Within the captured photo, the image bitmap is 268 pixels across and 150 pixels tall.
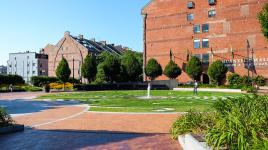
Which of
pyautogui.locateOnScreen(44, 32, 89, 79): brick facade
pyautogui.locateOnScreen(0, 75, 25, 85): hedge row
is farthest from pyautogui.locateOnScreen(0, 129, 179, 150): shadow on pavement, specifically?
pyautogui.locateOnScreen(44, 32, 89, 79): brick facade

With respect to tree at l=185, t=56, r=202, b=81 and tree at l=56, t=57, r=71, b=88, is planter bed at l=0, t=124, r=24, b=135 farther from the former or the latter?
tree at l=56, t=57, r=71, b=88

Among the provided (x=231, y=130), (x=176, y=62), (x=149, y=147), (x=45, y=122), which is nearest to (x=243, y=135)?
(x=231, y=130)

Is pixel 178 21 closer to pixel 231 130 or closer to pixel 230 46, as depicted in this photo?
pixel 230 46

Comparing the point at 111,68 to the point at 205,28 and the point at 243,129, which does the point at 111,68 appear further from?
the point at 243,129

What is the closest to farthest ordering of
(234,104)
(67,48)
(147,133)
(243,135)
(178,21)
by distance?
(243,135) → (234,104) → (147,133) → (178,21) → (67,48)

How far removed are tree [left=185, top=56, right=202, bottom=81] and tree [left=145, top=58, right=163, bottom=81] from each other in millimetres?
5701

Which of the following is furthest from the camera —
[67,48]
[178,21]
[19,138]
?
[67,48]

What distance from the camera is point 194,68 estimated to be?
58031 mm

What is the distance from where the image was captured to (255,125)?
6.96 meters

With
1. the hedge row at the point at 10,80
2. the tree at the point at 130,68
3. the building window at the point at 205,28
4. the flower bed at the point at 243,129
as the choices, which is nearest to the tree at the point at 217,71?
the building window at the point at 205,28

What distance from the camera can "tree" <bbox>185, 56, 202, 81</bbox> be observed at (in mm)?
58094

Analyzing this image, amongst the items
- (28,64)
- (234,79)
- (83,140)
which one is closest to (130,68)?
(234,79)

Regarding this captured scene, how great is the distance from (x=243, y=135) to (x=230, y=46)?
5430 centimetres

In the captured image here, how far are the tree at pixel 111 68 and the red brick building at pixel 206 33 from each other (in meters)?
7.05
